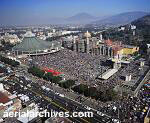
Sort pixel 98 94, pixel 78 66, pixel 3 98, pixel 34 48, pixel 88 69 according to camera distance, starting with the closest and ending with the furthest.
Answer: pixel 3 98, pixel 98 94, pixel 88 69, pixel 78 66, pixel 34 48

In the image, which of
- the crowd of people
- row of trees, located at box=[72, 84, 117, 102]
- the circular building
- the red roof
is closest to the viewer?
the red roof

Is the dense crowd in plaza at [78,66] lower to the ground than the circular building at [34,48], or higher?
lower

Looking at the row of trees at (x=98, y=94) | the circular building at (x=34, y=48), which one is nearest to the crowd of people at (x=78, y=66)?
the row of trees at (x=98, y=94)

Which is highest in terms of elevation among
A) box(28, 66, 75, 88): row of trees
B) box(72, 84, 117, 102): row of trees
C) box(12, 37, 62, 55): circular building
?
box(12, 37, 62, 55): circular building

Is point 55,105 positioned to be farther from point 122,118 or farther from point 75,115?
point 122,118

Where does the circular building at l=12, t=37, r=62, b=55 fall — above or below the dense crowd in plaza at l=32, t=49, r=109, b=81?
above

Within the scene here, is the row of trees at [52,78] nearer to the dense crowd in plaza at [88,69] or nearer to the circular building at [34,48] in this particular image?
the dense crowd in plaza at [88,69]

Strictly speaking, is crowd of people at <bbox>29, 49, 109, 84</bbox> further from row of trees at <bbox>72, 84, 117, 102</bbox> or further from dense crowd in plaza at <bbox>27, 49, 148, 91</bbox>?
row of trees at <bbox>72, 84, 117, 102</bbox>

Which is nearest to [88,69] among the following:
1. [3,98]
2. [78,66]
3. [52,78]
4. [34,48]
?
[78,66]

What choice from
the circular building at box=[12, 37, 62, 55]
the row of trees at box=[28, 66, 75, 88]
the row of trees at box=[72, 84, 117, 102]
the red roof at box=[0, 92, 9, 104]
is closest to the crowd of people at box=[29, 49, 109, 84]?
the row of trees at box=[28, 66, 75, 88]

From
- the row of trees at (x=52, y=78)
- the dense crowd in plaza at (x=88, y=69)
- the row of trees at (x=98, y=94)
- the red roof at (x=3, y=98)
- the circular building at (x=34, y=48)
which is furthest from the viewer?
the circular building at (x=34, y=48)

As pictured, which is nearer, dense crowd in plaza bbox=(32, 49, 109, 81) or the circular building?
dense crowd in plaza bbox=(32, 49, 109, 81)

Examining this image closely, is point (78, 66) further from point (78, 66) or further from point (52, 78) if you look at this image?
point (52, 78)
